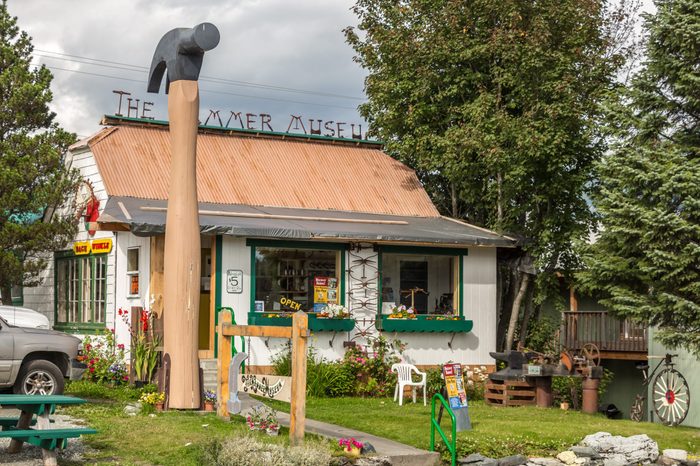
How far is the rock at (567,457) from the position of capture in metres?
13.3

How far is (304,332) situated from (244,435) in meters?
1.40

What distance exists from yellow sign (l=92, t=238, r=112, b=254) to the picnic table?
9.17 m

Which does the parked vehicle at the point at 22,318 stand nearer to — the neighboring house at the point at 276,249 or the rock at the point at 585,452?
the neighboring house at the point at 276,249

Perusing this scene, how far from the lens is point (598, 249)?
709 inches

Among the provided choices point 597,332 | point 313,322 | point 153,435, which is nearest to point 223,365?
point 153,435

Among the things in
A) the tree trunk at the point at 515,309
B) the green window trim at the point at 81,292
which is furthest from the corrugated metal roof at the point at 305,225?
the green window trim at the point at 81,292

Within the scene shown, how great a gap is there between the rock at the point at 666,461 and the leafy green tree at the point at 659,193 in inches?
124

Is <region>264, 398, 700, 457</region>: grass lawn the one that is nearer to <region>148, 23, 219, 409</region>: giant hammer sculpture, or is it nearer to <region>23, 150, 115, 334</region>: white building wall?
<region>148, 23, 219, 409</region>: giant hammer sculpture

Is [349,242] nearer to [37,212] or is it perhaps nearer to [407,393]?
[407,393]

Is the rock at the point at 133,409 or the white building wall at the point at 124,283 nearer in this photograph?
the rock at the point at 133,409

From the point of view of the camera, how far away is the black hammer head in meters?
14.2

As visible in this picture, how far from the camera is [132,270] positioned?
1981 cm

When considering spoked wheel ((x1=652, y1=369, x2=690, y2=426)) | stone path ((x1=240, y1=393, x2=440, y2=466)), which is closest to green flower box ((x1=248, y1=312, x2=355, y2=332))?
stone path ((x1=240, y1=393, x2=440, y2=466))

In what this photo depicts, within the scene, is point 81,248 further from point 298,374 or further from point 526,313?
point 298,374
